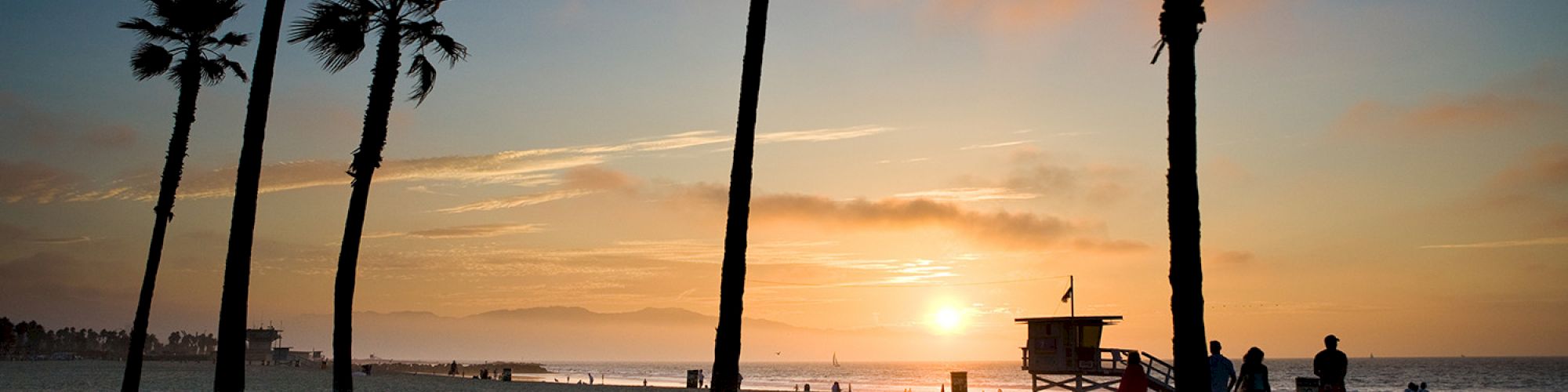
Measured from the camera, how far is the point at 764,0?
18672 mm

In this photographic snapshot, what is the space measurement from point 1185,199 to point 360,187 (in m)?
16.7

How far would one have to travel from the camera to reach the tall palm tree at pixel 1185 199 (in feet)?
44.5

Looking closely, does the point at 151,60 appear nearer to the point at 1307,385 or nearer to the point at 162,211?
the point at 162,211

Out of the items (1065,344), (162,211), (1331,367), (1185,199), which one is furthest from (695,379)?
(1185,199)

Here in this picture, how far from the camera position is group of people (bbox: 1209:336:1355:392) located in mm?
17469

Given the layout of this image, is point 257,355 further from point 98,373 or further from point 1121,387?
point 1121,387

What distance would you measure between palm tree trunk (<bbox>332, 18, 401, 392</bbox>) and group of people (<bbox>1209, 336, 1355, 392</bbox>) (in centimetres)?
1595

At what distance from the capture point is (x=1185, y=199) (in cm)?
1390

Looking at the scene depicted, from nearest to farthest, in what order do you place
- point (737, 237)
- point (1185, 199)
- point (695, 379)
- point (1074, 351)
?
point (1185, 199) → point (737, 237) → point (1074, 351) → point (695, 379)

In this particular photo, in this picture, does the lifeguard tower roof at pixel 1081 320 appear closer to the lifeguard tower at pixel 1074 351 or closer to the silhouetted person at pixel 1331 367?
the lifeguard tower at pixel 1074 351

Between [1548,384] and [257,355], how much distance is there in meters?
184

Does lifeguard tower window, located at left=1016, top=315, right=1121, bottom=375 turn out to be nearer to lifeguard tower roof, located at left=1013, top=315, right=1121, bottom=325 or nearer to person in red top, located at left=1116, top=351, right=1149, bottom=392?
lifeguard tower roof, located at left=1013, top=315, right=1121, bottom=325

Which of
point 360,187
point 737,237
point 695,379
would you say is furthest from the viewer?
point 695,379

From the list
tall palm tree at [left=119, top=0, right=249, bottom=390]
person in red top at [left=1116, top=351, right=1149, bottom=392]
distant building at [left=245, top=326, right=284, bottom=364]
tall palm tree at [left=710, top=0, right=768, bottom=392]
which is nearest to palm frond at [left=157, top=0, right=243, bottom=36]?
tall palm tree at [left=119, top=0, right=249, bottom=390]
